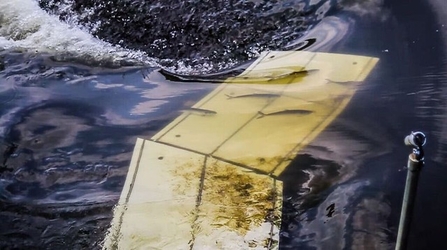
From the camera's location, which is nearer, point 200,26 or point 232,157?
point 232,157

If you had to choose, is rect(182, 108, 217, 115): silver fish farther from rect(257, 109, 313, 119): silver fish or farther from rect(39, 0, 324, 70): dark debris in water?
rect(39, 0, 324, 70): dark debris in water

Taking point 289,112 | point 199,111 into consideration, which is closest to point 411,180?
point 289,112

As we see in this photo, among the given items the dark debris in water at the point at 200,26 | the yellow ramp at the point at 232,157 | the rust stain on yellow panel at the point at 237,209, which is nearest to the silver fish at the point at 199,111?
the yellow ramp at the point at 232,157

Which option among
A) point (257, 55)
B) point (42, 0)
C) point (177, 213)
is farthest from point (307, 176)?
point (42, 0)

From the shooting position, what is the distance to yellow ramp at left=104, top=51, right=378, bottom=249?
7.05 ft

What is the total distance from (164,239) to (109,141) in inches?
30.7

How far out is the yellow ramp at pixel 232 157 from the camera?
2.15 meters

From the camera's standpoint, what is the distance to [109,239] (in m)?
2.16

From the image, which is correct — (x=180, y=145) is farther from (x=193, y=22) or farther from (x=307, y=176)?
(x=193, y=22)

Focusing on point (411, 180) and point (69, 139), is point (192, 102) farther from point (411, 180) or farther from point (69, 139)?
point (411, 180)

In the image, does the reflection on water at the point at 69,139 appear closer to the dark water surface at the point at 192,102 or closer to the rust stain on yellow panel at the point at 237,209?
the dark water surface at the point at 192,102

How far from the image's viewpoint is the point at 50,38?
4117mm

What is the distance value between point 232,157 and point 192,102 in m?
0.58

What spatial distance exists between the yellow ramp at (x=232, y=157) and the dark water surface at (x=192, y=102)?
3.0 inches
